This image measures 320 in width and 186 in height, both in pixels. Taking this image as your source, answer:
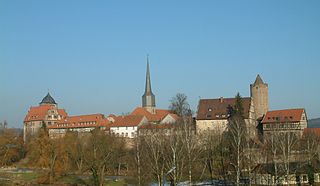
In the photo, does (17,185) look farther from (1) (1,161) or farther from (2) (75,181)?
(1) (1,161)

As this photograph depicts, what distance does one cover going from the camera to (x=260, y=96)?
90438mm

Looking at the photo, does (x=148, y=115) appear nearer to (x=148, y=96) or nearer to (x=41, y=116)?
(x=148, y=96)

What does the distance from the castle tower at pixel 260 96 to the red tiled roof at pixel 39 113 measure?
54.6 metres

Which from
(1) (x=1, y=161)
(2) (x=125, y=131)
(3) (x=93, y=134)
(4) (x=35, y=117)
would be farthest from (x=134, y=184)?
(4) (x=35, y=117)

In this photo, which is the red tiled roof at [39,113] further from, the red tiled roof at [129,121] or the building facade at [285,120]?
the building facade at [285,120]

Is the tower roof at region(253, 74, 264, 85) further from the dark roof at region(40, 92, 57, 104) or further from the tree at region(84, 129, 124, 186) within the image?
the dark roof at region(40, 92, 57, 104)

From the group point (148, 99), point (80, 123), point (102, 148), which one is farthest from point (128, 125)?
point (102, 148)

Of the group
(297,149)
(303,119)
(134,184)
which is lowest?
(134,184)

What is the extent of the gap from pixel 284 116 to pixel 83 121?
50.9m

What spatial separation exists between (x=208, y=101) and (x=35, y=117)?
54960 millimetres

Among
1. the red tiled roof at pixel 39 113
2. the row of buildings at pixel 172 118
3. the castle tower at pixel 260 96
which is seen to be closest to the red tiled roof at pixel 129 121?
the row of buildings at pixel 172 118

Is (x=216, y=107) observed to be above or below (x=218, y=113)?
above

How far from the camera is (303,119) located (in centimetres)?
7575

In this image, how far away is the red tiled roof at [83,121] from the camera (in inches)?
4092
